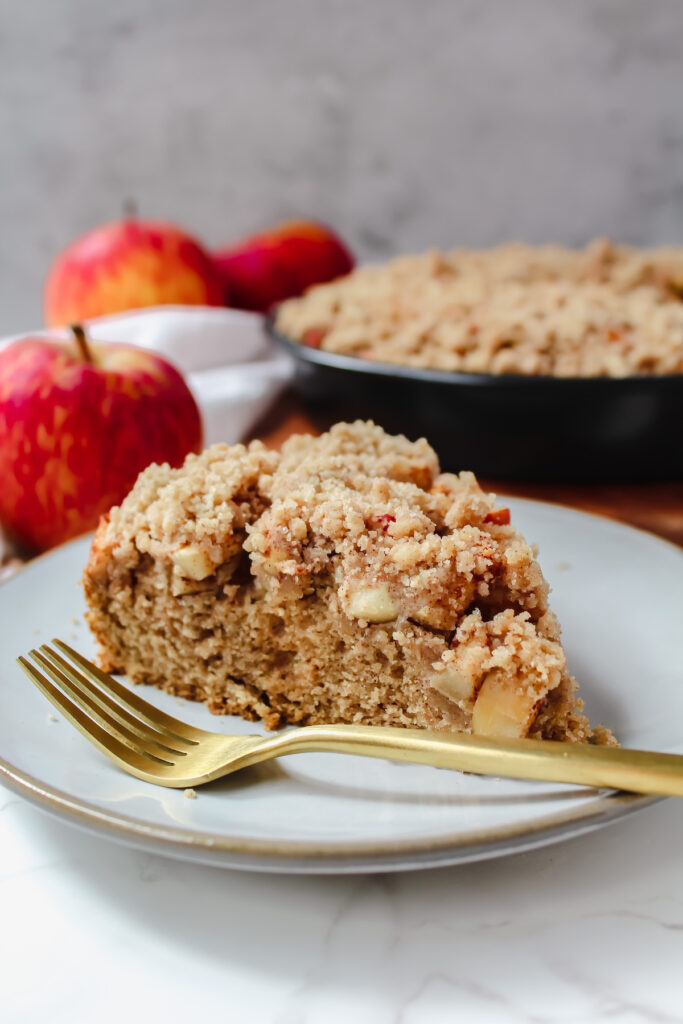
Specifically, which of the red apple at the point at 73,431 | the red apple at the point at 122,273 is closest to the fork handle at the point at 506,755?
the red apple at the point at 73,431

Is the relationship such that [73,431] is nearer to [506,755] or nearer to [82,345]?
[82,345]

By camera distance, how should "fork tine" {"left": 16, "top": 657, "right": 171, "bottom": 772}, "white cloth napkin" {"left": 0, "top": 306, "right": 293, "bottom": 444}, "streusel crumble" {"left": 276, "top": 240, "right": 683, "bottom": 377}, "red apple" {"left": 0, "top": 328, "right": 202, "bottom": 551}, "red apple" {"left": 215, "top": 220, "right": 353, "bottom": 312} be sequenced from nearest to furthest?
"fork tine" {"left": 16, "top": 657, "right": 171, "bottom": 772}
"red apple" {"left": 0, "top": 328, "right": 202, "bottom": 551}
"streusel crumble" {"left": 276, "top": 240, "right": 683, "bottom": 377}
"white cloth napkin" {"left": 0, "top": 306, "right": 293, "bottom": 444}
"red apple" {"left": 215, "top": 220, "right": 353, "bottom": 312}

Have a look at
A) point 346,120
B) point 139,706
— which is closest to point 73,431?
point 139,706

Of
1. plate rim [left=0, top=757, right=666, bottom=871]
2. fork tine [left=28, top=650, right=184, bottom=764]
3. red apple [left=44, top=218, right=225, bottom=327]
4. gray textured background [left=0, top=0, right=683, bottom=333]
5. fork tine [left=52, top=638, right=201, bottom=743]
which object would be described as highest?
gray textured background [left=0, top=0, right=683, bottom=333]

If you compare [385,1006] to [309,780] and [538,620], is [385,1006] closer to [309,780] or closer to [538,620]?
[309,780]

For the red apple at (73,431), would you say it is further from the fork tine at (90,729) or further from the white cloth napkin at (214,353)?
the fork tine at (90,729)

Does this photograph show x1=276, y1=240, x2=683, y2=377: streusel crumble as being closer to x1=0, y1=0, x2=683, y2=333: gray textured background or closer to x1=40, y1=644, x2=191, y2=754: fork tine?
x1=40, y1=644, x2=191, y2=754: fork tine

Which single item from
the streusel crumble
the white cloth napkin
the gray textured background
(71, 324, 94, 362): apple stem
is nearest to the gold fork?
(71, 324, 94, 362): apple stem

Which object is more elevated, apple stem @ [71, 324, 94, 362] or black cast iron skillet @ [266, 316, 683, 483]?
apple stem @ [71, 324, 94, 362]
